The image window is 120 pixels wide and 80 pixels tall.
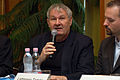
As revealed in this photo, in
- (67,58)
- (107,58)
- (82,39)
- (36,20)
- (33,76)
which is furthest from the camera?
(36,20)

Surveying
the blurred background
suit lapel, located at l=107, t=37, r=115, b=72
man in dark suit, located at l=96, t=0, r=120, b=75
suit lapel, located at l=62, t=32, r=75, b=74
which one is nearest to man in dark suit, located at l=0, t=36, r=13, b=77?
suit lapel, located at l=62, t=32, r=75, b=74

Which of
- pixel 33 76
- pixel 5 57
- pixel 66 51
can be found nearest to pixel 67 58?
pixel 66 51

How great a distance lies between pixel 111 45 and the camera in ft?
7.13

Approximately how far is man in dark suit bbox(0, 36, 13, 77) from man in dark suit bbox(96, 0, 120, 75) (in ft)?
3.08

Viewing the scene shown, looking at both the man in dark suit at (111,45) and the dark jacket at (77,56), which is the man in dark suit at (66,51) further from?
the man in dark suit at (111,45)

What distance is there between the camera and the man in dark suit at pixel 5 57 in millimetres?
2316

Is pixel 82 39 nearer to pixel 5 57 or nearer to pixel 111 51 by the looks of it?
pixel 111 51

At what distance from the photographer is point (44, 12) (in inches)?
128

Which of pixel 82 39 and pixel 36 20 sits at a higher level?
pixel 36 20

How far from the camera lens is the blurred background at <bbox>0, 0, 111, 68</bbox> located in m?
3.24

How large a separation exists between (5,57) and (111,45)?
44.9 inches

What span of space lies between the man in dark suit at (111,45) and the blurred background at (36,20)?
94 cm

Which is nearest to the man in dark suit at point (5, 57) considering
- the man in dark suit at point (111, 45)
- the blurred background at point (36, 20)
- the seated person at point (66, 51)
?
the seated person at point (66, 51)

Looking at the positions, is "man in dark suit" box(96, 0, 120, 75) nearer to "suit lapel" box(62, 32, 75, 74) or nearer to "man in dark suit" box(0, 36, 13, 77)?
"suit lapel" box(62, 32, 75, 74)
